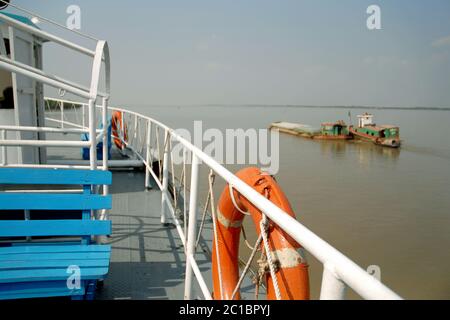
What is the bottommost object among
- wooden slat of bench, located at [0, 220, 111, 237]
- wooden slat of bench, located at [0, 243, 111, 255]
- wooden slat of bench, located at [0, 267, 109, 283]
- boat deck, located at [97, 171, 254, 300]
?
boat deck, located at [97, 171, 254, 300]

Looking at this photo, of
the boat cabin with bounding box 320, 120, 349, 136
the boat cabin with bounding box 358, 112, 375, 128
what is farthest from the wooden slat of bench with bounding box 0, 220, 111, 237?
the boat cabin with bounding box 358, 112, 375, 128

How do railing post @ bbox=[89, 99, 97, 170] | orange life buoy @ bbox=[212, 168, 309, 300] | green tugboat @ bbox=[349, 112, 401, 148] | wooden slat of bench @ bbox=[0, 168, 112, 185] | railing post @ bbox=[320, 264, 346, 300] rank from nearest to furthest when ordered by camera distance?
railing post @ bbox=[320, 264, 346, 300] → orange life buoy @ bbox=[212, 168, 309, 300] → wooden slat of bench @ bbox=[0, 168, 112, 185] → railing post @ bbox=[89, 99, 97, 170] → green tugboat @ bbox=[349, 112, 401, 148]

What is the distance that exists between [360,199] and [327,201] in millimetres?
1804

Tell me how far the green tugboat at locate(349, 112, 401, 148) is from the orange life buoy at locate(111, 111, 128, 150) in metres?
24.1

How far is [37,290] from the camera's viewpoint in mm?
1847

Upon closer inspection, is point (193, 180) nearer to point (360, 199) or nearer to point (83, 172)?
point (83, 172)

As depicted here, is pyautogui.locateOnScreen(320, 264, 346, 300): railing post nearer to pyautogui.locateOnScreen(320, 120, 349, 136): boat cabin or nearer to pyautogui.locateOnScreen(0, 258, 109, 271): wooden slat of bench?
pyautogui.locateOnScreen(0, 258, 109, 271): wooden slat of bench

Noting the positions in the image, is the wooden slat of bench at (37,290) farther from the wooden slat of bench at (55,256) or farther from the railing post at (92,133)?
the railing post at (92,133)

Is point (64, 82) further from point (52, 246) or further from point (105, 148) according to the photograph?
point (52, 246)

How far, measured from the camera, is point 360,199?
1313 cm

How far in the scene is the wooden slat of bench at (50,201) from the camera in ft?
7.03

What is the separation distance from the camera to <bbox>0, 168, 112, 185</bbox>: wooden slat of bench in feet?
7.35
